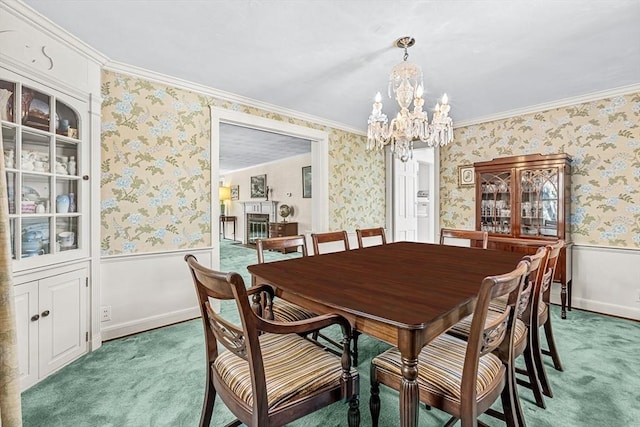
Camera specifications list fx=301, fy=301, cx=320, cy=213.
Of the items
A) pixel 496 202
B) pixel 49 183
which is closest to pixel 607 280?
pixel 496 202

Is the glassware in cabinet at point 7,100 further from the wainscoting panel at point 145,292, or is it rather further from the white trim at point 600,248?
the white trim at point 600,248

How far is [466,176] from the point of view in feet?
13.8

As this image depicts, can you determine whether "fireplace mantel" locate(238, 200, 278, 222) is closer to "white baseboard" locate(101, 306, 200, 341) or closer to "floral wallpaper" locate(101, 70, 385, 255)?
"floral wallpaper" locate(101, 70, 385, 255)

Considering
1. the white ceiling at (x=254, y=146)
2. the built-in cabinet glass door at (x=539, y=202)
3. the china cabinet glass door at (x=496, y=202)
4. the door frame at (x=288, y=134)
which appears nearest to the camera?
the door frame at (x=288, y=134)

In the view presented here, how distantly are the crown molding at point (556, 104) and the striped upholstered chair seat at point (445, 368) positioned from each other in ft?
11.1

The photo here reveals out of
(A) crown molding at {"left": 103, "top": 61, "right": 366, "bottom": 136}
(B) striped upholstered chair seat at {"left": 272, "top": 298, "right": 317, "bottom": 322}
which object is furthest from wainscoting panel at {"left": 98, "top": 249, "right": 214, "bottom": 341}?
(A) crown molding at {"left": 103, "top": 61, "right": 366, "bottom": 136}

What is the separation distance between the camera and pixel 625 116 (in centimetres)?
309

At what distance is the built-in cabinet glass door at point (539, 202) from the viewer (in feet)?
10.7

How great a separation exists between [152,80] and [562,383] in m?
3.90

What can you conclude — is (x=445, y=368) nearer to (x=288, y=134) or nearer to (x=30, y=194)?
(x=30, y=194)

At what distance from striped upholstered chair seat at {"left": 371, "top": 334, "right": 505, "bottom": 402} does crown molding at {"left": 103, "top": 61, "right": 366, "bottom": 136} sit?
2885 mm

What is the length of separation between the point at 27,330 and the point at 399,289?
2.27 m

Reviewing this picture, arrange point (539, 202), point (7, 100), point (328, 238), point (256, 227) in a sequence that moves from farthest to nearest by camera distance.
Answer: point (256, 227), point (539, 202), point (328, 238), point (7, 100)

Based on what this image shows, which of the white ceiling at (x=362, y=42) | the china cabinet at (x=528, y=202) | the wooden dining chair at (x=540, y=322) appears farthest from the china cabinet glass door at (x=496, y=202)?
the wooden dining chair at (x=540, y=322)
